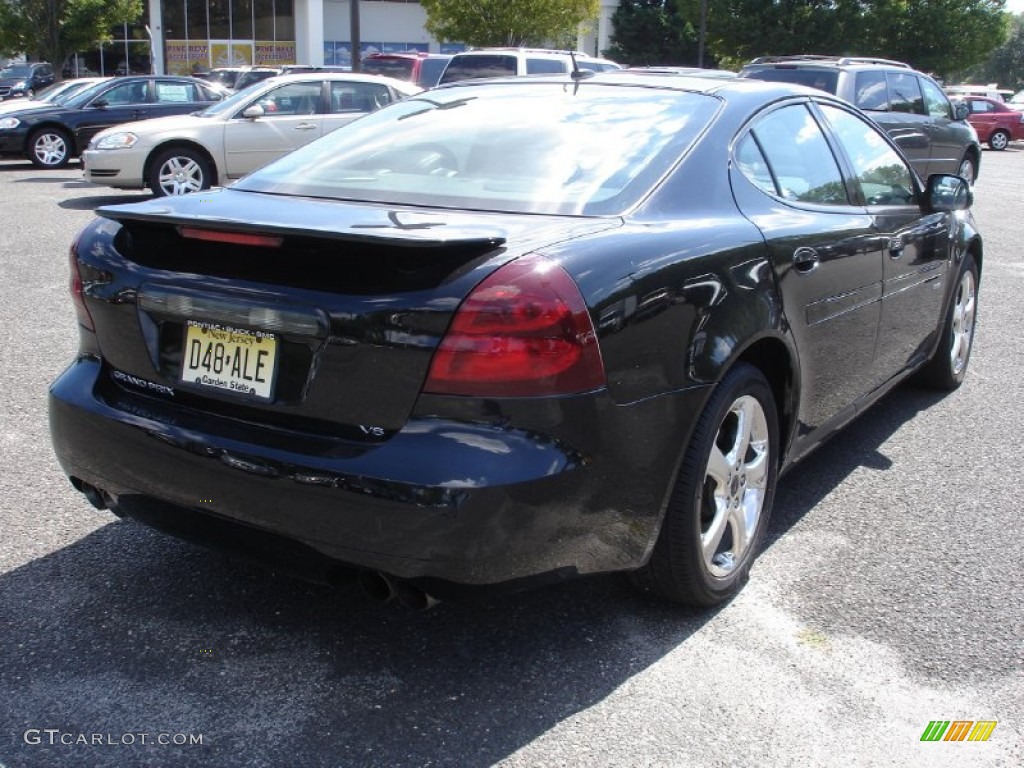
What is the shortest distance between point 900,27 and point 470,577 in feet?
135

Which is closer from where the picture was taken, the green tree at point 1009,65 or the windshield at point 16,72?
the windshield at point 16,72

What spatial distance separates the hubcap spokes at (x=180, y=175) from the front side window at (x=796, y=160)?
1016 centimetres

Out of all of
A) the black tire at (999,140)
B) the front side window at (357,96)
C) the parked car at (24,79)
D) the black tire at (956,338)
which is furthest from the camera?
the black tire at (999,140)

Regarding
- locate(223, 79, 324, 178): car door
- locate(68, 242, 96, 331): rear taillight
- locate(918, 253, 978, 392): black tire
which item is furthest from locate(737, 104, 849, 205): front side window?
locate(223, 79, 324, 178): car door

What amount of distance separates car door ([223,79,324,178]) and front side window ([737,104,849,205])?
31.8 ft

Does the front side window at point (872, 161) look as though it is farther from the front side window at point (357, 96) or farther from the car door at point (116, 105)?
the car door at point (116, 105)

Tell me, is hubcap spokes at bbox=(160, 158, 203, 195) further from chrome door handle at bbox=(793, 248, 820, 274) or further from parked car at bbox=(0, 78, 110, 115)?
chrome door handle at bbox=(793, 248, 820, 274)

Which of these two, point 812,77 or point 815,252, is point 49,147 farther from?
point 815,252

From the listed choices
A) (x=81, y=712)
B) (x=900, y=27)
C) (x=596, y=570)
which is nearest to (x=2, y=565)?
(x=81, y=712)

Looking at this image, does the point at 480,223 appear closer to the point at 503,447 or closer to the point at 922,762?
the point at 503,447

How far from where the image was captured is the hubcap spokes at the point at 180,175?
12876 millimetres

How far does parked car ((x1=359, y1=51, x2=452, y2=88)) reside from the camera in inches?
830

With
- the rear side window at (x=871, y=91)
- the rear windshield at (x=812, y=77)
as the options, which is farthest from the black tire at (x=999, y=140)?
the rear windshield at (x=812, y=77)

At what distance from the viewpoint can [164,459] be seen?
9.04 feet
